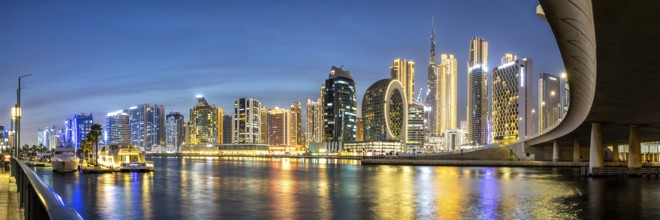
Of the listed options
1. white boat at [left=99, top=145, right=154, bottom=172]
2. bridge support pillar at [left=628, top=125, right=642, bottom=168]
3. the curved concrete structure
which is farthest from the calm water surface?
white boat at [left=99, top=145, right=154, bottom=172]

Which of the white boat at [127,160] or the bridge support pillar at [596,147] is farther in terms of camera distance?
the white boat at [127,160]

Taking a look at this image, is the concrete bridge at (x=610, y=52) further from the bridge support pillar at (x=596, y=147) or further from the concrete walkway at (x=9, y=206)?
the concrete walkway at (x=9, y=206)

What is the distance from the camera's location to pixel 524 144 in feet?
467

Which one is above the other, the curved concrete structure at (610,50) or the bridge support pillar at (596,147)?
the curved concrete structure at (610,50)

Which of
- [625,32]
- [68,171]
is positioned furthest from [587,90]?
[68,171]

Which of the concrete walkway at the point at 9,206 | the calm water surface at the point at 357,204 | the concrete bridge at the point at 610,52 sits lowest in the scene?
the calm water surface at the point at 357,204

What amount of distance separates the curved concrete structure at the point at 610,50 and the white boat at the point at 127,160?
5800 cm

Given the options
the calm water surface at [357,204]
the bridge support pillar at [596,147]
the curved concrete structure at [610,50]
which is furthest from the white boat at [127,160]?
the bridge support pillar at [596,147]

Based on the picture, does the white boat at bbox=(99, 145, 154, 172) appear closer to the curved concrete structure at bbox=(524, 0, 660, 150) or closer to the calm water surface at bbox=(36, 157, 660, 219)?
the calm water surface at bbox=(36, 157, 660, 219)

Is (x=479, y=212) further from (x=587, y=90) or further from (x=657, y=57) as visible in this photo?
(x=587, y=90)

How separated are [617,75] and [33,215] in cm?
3338

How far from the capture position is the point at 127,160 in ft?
284

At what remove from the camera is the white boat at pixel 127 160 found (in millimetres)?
84312

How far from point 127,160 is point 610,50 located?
73.2 meters
